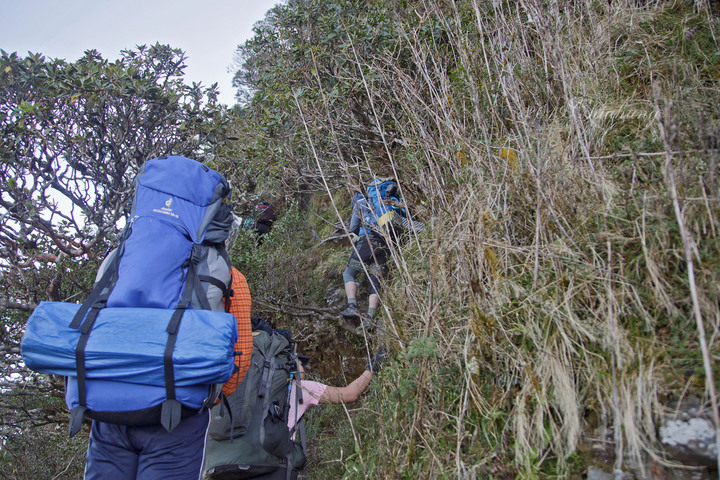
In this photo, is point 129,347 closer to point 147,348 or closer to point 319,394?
point 147,348

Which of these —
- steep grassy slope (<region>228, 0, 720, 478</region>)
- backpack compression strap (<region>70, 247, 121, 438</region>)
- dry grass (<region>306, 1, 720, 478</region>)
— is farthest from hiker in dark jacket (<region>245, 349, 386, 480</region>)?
backpack compression strap (<region>70, 247, 121, 438</region>)

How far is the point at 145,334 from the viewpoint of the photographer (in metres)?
2.01

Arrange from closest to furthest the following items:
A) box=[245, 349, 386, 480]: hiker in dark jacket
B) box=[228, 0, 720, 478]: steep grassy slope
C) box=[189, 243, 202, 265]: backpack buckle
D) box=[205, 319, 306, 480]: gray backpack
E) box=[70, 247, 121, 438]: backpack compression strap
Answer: box=[228, 0, 720, 478]: steep grassy slope → box=[70, 247, 121, 438]: backpack compression strap → box=[189, 243, 202, 265]: backpack buckle → box=[205, 319, 306, 480]: gray backpack → box=[245, 349, 386, 480]: hiker in dark jacket

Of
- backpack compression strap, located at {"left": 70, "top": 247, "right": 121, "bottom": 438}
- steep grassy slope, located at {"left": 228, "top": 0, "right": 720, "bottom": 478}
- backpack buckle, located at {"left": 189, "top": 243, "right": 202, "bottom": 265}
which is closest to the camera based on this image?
steep grassy slope, located at {"left": 228, "top": 0, "right": 720, "bottom": 478}

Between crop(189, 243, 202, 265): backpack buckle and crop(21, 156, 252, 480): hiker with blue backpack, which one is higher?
crop(189, 243, 202, 265): backpack buckle

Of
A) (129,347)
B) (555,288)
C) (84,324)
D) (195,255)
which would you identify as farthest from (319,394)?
(555,288)

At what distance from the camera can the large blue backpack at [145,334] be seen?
6.48ft

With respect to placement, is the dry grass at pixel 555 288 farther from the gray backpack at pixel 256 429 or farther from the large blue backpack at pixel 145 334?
the large blue backpack at pixel 145 334

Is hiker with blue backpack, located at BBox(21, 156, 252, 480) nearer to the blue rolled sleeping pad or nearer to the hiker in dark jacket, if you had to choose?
the blue rolled sleeping pad

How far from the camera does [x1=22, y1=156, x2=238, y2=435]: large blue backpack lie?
1975mm

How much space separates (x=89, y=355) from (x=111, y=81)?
115 inches

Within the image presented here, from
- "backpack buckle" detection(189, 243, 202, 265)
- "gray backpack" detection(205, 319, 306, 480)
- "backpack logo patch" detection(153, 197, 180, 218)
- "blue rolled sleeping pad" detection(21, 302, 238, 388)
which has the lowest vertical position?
"gray backpack" detection(205, 319, 306, 480)

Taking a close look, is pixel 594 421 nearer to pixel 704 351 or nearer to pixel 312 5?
pixel 704 351

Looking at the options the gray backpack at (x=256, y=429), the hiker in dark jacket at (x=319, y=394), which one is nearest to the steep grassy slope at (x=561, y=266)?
the hiker in dark jacket at (x=319, y=394)
